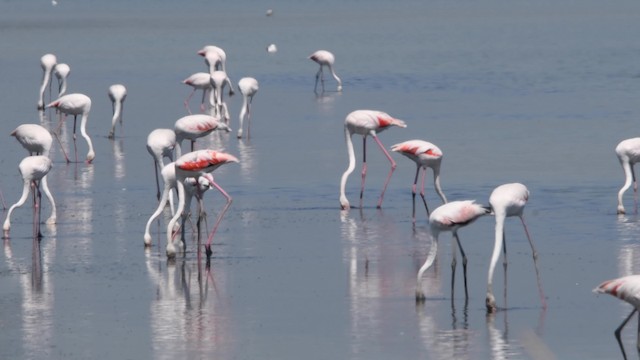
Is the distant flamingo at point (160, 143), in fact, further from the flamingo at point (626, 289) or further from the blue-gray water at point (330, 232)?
the flamingo at point (626, 289)

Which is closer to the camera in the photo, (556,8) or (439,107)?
(439,107)

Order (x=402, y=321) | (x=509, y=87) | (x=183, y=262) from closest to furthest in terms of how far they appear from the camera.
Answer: (x=402, y=321)
(x=183, y=262)
(x=509, y=87)

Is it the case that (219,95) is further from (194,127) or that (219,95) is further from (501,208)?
(501,208)

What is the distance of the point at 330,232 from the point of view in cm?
1470

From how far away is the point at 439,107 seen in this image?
88.3 ft

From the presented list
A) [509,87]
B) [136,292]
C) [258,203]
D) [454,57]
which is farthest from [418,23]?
[136,292]

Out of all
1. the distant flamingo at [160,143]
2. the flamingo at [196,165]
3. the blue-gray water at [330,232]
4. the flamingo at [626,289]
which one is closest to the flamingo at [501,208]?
the blue-gray water at [330,232]

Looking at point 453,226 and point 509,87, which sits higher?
point 509,87

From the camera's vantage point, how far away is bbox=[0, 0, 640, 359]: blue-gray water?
1038 cm

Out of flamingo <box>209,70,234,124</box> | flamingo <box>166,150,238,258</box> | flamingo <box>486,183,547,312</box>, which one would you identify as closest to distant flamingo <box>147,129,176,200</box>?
flamingo <box>166,150,238,258</box>

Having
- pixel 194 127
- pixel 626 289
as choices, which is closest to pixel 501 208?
pixel 626 289

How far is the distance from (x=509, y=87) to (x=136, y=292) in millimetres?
20576

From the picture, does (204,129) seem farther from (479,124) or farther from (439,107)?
(439,107)

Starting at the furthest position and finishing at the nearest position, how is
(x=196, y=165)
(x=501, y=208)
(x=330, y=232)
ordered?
(x=330, y=232) → (x=196, y=165) → (x=501, y=208)
